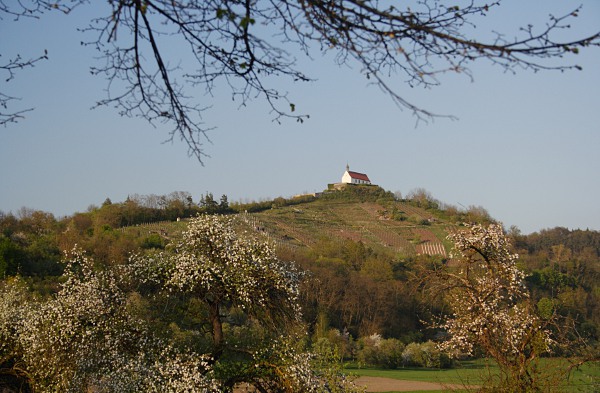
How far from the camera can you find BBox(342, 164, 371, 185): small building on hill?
429 ft

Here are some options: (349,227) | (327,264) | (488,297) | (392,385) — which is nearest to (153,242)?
(327,264)

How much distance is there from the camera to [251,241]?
10992mm

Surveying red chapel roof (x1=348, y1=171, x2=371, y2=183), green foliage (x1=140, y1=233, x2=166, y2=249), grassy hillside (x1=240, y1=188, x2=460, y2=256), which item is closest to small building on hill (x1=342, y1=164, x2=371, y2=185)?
red chapel roof (x1=348, y1=171, x2=371, y2=183)

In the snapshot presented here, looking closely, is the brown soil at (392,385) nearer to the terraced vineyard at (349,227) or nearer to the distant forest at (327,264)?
the distant forest at (327,264)

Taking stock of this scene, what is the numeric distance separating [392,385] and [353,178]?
102m

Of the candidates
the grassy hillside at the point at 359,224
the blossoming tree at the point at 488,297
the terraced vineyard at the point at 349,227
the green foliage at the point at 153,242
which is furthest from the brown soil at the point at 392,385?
the terraced vineyard at the point at 349,227

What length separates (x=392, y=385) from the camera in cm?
3059

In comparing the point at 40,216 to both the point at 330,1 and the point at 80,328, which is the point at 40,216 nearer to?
the point at 80,328

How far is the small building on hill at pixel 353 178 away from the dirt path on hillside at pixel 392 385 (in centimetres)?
9805

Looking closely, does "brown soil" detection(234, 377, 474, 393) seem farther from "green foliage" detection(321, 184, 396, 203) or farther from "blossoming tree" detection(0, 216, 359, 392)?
"green foliage" detection(321, 184, 396, 203)

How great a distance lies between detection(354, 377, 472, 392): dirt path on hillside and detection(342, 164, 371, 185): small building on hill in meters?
98.1

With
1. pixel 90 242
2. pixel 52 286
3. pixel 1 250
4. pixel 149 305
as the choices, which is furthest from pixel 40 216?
pixel 149 305

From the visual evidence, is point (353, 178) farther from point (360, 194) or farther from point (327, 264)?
point (327, 264)

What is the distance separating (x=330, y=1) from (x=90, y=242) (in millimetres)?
46236
